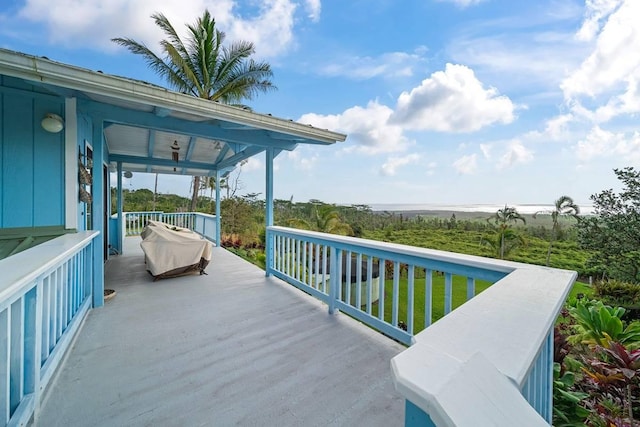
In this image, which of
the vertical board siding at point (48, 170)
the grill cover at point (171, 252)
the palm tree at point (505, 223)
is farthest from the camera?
the palm tree at point (505, 223)

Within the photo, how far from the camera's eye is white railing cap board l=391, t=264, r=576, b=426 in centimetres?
47

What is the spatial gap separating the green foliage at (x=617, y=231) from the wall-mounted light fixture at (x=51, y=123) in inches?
533

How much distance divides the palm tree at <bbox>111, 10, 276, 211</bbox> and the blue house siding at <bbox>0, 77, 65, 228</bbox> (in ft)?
28.5

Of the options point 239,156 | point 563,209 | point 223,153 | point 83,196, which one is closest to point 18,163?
point 83,196

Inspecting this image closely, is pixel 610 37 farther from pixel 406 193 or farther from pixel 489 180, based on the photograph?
pixel 406 193

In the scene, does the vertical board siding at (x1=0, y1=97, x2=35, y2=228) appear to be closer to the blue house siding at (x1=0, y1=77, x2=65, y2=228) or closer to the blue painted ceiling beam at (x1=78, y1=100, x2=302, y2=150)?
the blue house siding at (x1=0, y1=77, x2=65, y2=228)

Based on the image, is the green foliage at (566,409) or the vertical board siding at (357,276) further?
the vertical board siding at (357,276)

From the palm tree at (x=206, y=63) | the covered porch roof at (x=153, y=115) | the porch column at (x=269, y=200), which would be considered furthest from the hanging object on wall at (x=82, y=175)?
the palm tree at (x=206, y=63)

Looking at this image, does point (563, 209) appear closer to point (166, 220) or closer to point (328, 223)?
point (328, 223)

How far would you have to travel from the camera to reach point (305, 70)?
956 centimetres

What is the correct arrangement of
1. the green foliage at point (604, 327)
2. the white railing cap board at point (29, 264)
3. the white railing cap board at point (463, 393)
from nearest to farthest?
the white railing cap board at point (463, 393) < the white railing cap board at point (29, 264) < the green foliage at point (604, 327)

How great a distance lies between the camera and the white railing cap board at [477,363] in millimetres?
A: 468

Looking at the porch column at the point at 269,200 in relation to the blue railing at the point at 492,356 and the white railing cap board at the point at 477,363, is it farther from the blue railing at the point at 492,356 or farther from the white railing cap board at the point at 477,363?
the white railing cap board at the point at 477,363

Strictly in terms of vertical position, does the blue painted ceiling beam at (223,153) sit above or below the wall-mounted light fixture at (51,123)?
above
